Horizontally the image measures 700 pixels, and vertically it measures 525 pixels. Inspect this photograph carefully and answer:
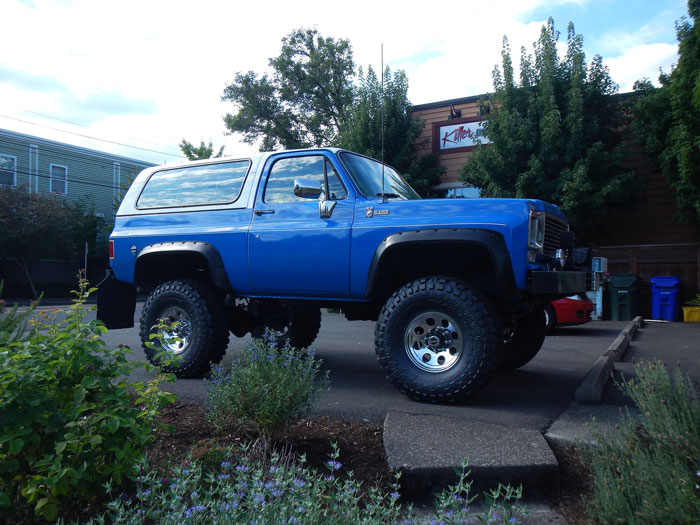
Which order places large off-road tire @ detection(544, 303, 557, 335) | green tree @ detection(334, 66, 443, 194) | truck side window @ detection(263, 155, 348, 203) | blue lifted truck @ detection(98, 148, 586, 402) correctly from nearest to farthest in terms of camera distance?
blue lifted truck @ detection(98, 148, 586, 402) < truck side window @ detection(263, 155, 348, 203) < large off-road tire @ detection(544, 303, 557, 335) < green tree @ detection(334, 66, 443, 194)

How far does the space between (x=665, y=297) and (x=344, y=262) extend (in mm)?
12020

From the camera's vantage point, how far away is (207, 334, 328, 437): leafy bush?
3100 mm

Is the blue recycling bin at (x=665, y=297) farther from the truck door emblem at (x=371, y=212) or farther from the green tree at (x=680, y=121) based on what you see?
the truck door emblem at (x=371, y=212)

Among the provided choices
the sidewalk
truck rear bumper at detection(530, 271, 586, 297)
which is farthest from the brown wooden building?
truck rear bumper at detection(530, 271, 586, 297)

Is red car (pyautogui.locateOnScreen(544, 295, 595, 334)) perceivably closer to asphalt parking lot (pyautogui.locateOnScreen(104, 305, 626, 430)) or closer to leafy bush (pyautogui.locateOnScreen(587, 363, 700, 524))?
asphalt parking lot (pyautogui.locateOnScreen(104, 305, 626, 430))

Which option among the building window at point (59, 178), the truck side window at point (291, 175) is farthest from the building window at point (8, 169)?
the truck side window at point (291, 175)

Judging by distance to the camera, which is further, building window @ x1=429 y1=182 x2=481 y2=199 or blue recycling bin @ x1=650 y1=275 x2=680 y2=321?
building window @ x1=429 y1=182 x2=481 y2=199

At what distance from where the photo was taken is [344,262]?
476 cm

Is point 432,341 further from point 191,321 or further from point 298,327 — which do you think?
point 298,327

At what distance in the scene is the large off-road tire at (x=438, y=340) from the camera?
4102mm

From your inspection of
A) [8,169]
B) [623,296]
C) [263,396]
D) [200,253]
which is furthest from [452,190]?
[8,169]

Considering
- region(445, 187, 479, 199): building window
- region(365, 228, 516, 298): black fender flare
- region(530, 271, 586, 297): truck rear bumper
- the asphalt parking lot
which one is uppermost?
region(445, 187, 479, 199): building window

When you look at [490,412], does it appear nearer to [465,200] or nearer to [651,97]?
[465,200]

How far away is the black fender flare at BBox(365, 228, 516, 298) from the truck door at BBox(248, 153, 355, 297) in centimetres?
39
